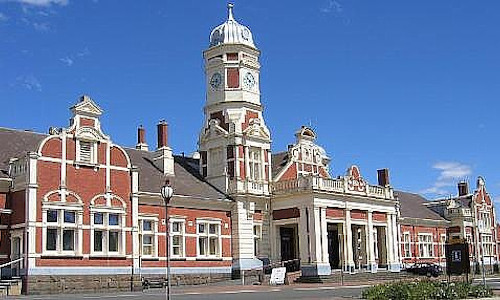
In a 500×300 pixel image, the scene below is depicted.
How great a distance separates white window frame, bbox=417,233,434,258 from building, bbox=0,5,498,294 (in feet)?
11.2

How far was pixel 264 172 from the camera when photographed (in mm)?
51406

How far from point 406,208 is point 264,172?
22693 millimetres

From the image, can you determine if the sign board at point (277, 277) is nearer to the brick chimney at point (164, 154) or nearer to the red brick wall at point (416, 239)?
the brick chimney at point (164, 154)

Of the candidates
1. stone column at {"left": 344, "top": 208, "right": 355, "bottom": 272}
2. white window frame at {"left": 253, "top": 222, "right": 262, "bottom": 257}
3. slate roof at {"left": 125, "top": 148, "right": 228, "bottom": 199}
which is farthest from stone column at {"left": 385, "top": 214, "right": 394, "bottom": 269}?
slate roof at {"left": 125, "top": 148, "right": 228, "bottom": 199}

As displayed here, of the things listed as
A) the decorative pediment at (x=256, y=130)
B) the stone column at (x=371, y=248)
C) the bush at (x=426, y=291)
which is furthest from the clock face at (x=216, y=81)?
the bush at (x=426, y=291)

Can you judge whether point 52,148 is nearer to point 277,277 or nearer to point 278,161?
point 277,277

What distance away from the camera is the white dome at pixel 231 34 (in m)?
52.5

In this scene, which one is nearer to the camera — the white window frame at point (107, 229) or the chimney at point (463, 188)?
the white window frame at point (107, 229)

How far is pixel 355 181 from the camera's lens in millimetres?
52438

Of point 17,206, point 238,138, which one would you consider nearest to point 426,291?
point 17,206

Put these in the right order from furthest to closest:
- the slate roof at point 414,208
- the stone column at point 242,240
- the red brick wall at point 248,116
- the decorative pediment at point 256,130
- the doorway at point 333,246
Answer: the slate roof at point 414,208 → the doorway at point 333,246 → the red brick wall at point 248,116 → the decorative pediment at point 256,130 → the stone column at point 242,240

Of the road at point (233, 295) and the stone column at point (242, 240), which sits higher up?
the stone column at point (242, 240)

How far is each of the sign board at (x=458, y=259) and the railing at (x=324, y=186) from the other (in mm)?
21751

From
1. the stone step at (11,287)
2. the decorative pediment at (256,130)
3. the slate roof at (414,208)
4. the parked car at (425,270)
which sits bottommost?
the parked car at (425,270)
